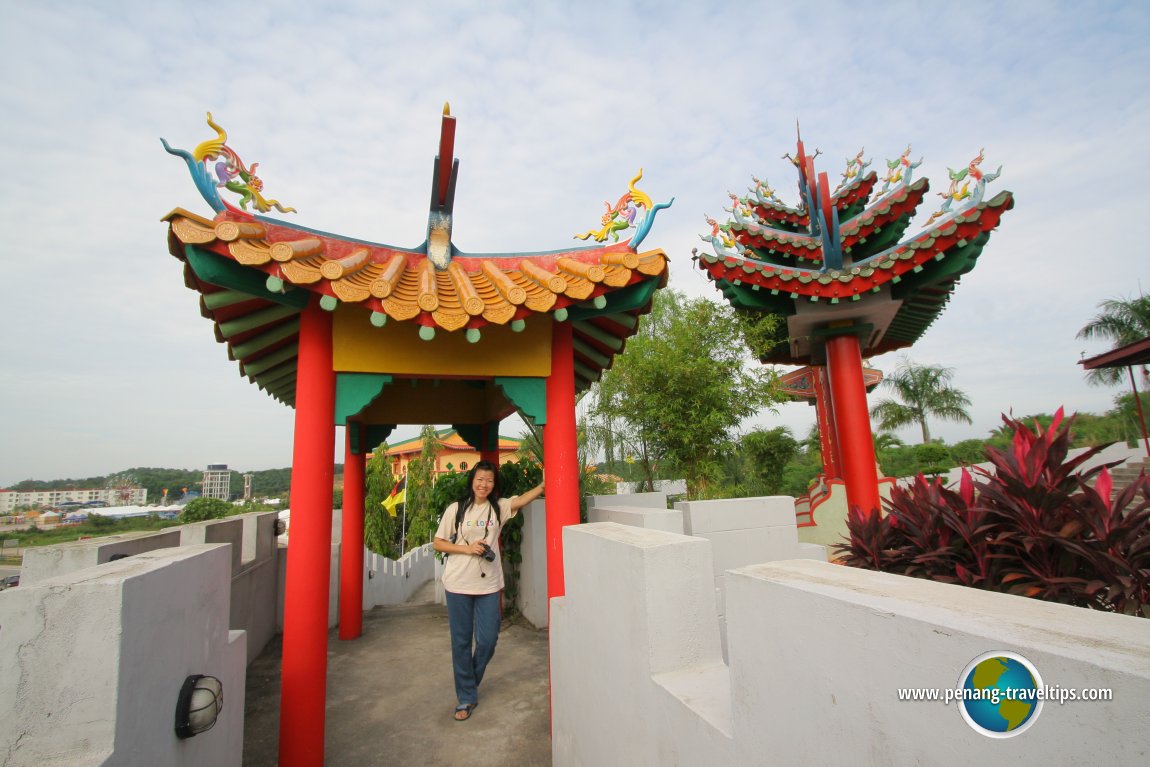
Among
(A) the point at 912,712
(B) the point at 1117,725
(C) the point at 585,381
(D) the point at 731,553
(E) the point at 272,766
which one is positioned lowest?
(E) the point at 272,766

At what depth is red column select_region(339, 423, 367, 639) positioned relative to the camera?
6.09 meters

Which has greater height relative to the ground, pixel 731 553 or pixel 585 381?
pixel 585 381

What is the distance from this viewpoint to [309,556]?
131 inches

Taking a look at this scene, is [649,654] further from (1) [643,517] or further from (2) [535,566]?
(2) [535,566]

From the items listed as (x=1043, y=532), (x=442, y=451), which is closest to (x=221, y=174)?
(x=1043, y=532)

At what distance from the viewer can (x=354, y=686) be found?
14.8ft

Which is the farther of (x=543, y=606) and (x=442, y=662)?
(x=543, y=606)

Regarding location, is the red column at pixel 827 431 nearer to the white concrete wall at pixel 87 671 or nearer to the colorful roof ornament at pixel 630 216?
the colorful roof ornament at pixel 630 216

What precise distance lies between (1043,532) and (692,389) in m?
10.9

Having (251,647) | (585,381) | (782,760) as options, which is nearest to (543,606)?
(585,381)

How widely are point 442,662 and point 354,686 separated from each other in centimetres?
79

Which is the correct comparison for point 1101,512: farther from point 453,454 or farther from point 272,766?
point 453,454

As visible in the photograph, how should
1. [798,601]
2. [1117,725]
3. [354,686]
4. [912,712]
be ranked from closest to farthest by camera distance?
[1117,725] < [912,712] < [798,601] < [354,686]

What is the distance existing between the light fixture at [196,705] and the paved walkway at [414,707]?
1.69 m
